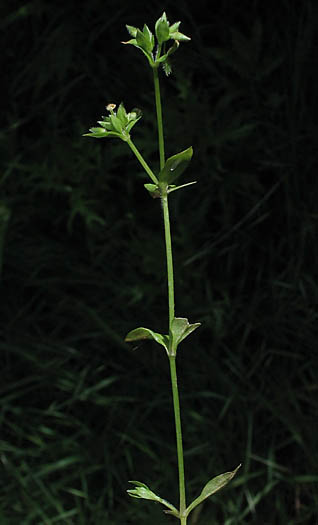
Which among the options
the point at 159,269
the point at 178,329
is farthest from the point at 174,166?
the point at 159,269

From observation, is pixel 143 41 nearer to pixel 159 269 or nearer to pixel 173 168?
pixel 173 168

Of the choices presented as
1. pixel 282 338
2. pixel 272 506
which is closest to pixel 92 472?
pixel 272 506

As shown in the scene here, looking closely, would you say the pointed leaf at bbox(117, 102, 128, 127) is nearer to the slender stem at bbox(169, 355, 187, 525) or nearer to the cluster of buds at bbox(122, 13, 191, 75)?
the cluster of buds at bbox(122, 13, 191, 75)

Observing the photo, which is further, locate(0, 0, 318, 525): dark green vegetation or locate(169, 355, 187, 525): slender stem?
locate(0, 0, 318, 525): dark green vegetation

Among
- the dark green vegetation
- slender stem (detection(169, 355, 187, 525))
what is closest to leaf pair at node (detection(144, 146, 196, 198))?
slender stem (detection(169, 355, 187, 525))

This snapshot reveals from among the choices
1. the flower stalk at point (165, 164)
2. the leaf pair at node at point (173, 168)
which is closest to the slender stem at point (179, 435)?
the flower stalk at point (165, 164)

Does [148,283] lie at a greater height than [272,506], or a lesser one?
greater

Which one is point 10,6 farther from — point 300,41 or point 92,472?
point 92,472

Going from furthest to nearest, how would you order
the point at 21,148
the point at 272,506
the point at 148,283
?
the point at 21,148, the point at 148,283, the point at 272,506
